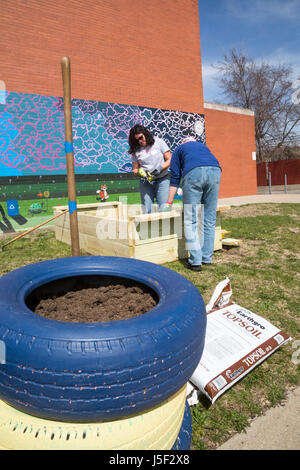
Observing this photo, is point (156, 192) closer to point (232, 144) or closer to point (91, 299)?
point (91, 299)

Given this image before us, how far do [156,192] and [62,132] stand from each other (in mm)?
5366

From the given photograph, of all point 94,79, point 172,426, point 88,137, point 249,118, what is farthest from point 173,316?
point 249,118

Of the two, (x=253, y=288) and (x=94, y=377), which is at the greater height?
(x=94, y=377)

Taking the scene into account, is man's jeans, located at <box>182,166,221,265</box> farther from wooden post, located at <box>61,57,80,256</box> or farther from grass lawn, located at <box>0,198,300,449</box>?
wooden post, located at <box>61,57,80,256</box>

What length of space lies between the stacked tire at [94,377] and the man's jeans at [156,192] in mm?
3338

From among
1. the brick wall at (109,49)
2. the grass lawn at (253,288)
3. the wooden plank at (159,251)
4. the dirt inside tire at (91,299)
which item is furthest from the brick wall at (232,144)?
the dirt inside tire at (91,299)

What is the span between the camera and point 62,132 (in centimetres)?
844

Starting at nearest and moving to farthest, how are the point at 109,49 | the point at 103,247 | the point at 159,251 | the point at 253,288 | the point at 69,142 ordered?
the point at 69,142
the point at 253,288
the point at 159,251
the point at 103,247
the point at 109,49

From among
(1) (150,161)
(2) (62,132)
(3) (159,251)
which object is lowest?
(3) (159,251)

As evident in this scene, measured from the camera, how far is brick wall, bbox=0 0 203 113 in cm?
781

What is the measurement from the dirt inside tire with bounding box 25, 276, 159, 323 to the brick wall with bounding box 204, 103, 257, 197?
13.2m

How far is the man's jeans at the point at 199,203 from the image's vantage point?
340 centimetres

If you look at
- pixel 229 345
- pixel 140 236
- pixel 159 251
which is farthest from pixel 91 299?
pixel 159 251

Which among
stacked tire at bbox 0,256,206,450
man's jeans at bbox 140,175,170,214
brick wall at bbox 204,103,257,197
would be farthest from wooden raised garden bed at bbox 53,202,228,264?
brick wall at bbox 204,103,257,197
